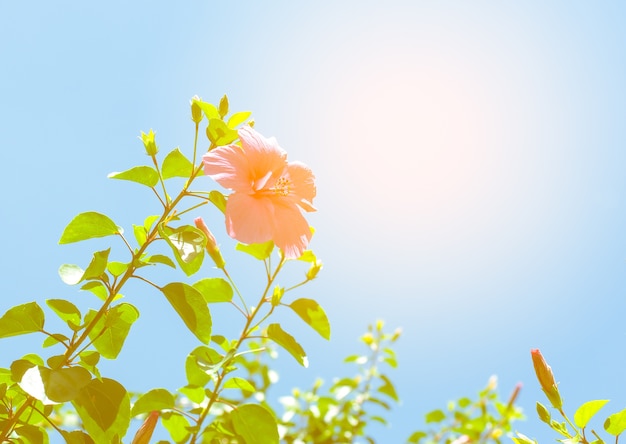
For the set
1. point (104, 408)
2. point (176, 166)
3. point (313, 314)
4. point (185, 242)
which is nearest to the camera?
point (104, 408)

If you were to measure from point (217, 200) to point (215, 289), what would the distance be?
45 centimetres

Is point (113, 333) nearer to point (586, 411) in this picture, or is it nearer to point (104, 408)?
point (104, 408)

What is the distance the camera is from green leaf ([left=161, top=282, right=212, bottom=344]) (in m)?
1.65

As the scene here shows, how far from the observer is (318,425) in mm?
3469

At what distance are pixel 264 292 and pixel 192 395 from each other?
1.42ft

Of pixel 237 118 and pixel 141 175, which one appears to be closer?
pixel 141 175

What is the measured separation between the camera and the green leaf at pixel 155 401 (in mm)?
1866

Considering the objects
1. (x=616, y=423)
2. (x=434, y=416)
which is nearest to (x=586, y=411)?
(x=616, y=423)

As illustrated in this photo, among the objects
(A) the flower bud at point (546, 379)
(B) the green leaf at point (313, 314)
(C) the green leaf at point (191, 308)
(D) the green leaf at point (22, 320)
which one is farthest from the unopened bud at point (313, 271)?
(D) the green leaf at point (22, 320)

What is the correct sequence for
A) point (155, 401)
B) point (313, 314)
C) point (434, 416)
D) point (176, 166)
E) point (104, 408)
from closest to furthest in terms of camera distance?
point (104, 408) < point (176, 166) < point (155, 401) < point (313, 314) < point (434, 416)

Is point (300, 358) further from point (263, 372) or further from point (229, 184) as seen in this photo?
point (263, 372)

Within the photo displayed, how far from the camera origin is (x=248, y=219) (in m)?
1.70

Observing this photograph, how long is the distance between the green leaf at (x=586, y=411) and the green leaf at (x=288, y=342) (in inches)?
31.8

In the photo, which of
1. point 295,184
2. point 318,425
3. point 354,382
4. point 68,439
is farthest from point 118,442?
point 354,382
